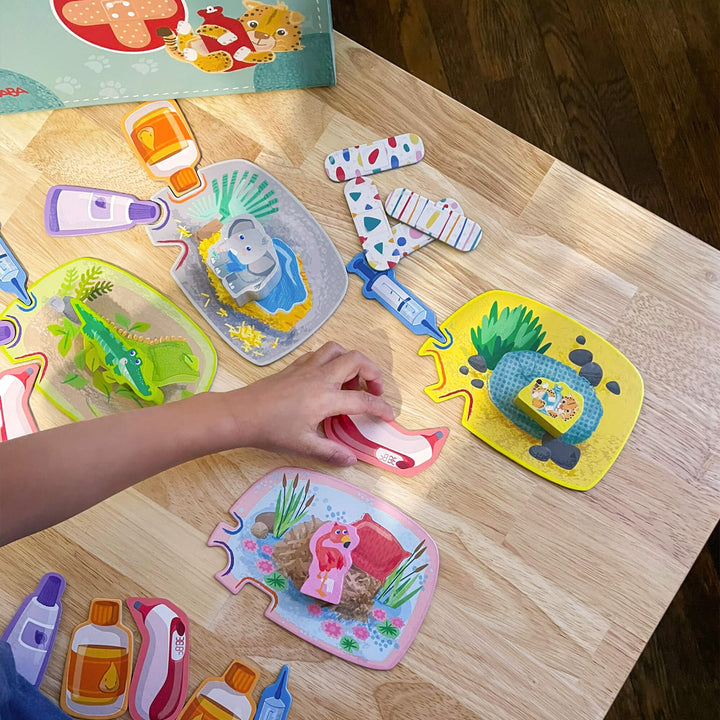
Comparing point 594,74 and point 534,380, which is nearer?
point 534,380

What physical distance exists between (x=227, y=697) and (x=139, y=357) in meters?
0.36

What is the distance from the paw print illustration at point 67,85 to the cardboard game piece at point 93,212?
0.35 feet

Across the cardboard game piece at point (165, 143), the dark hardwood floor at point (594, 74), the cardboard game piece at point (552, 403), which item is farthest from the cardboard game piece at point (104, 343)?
the dark hardwood floor at point (594, 74)

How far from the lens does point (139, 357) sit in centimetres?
76

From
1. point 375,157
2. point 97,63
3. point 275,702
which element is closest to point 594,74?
point 375,157

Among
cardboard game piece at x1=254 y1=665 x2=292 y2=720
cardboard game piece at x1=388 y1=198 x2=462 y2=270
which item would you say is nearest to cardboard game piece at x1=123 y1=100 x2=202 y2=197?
cardboard game piece at x1=388 y1=198 x2=462 y2=270

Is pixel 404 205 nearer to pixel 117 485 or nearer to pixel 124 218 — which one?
pixel 124 218

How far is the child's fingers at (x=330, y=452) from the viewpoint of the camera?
2.38ft

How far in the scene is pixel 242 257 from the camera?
29.4 inches

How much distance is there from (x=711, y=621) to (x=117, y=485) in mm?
970

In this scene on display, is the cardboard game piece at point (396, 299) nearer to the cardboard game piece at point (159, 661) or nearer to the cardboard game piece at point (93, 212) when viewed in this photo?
the cardboard game piece at point (93, 212)

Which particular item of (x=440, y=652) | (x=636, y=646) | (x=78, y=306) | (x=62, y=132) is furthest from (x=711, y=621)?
(x=62, y=132)

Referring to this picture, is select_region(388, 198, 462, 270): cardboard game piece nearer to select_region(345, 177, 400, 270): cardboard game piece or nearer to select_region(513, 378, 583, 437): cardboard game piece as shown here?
select_region(345, 177, 400, 270): cardboard game piece

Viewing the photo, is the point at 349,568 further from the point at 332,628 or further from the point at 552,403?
the point at 552,403
